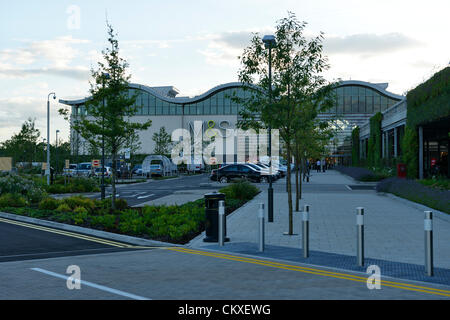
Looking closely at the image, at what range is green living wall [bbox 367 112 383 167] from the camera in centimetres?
4759

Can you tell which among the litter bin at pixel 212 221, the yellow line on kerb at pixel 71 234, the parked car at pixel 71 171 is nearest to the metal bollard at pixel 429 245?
the litter bin at pixel 212 221

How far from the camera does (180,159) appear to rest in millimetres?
79750

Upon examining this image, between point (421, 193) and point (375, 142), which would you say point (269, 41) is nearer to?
point (421, 193)

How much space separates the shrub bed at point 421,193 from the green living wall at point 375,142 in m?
20.7

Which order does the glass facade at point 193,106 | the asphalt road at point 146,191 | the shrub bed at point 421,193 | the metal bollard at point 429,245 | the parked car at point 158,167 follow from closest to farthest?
the metal bollard at point 429,245, the shrub bed at point 421,193, the asphalt road at point 146,191, the parked car at point 158,167, the glass facade at point 193,106

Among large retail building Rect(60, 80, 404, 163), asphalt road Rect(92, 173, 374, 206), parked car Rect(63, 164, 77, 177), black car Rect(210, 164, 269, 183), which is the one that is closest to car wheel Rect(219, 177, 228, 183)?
black car Rect(210, 164, 269, 183)

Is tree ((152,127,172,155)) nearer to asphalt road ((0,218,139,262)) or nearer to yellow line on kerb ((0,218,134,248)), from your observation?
yellow line on kerb ((0,218,134,248))

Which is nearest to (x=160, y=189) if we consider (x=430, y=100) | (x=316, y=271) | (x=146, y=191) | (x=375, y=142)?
(x=146, y=191)

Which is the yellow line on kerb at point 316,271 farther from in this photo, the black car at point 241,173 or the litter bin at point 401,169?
the black car at point 241,173

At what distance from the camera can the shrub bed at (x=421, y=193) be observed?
16.9 m

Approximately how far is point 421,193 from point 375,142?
3028cm

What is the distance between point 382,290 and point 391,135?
45.9 meters

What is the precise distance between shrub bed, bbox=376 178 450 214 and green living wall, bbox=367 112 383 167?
2071 cm
